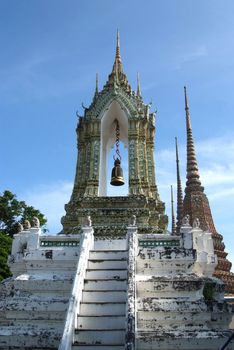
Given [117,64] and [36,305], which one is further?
[117,64]

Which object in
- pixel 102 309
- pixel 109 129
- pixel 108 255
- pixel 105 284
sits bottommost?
pixel 102 309

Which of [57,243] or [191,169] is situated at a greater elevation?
[191,169]

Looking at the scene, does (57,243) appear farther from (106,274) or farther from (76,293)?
(76,293)

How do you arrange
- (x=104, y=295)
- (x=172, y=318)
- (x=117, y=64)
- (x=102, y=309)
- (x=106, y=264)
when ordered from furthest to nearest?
(x=117, y=64) < (x=106, y=264) < (x=104, y=295) < (x=172, y=318) < (x=102, y=309)

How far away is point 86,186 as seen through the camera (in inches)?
628

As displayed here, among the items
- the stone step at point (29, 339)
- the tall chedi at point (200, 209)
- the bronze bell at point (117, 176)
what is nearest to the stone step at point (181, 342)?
the stone step at point (29, 339)

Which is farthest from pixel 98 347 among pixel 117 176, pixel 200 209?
pixel 200 209

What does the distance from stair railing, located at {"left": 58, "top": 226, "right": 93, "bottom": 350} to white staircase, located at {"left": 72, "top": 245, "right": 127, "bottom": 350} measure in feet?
0.48

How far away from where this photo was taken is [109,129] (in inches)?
707

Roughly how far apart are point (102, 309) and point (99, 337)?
761mm

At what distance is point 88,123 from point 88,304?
31.9 ft

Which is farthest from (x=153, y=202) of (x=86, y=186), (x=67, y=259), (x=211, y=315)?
(x=211, y=315)

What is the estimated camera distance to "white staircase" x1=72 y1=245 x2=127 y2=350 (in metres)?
7.70

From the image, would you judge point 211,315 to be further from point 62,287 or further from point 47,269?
point 47,269
